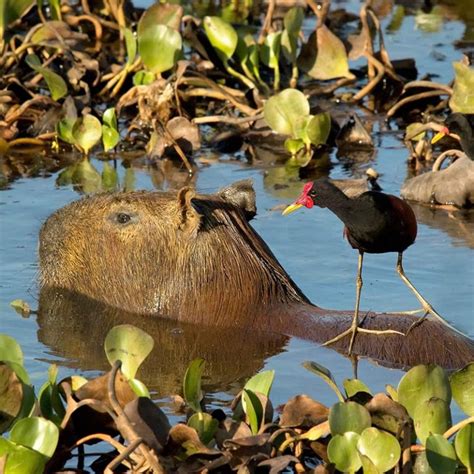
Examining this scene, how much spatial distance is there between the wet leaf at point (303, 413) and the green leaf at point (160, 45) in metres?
5.78

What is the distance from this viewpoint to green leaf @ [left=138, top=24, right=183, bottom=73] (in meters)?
10.7

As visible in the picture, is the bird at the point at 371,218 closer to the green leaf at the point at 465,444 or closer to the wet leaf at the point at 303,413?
the wet leaf at the point at 303,413

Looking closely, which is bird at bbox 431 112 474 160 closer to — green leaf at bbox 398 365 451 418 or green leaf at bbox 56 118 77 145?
green leaf at bbox 56 118 77 145

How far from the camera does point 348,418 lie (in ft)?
16.5

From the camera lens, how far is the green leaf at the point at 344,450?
16.4ft

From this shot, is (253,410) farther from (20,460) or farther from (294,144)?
(294,144)

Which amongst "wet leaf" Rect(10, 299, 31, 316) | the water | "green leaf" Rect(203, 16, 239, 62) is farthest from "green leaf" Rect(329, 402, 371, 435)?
"green leaf" Rect(203, 16, 239, 62)

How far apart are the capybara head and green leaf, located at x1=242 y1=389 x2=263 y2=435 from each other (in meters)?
1.97

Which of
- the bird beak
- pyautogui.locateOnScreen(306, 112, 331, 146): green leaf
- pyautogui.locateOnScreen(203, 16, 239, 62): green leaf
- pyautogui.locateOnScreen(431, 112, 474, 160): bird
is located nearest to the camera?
pyautogui.locateOnScreen(431, 112, 474, 160): bird

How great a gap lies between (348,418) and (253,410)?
39 centimetres

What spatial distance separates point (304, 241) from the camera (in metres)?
8.73

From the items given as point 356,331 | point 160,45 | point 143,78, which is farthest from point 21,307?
point 143,78

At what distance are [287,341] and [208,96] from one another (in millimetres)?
4401

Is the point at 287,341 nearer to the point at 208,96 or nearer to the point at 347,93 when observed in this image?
the point at 208,96
